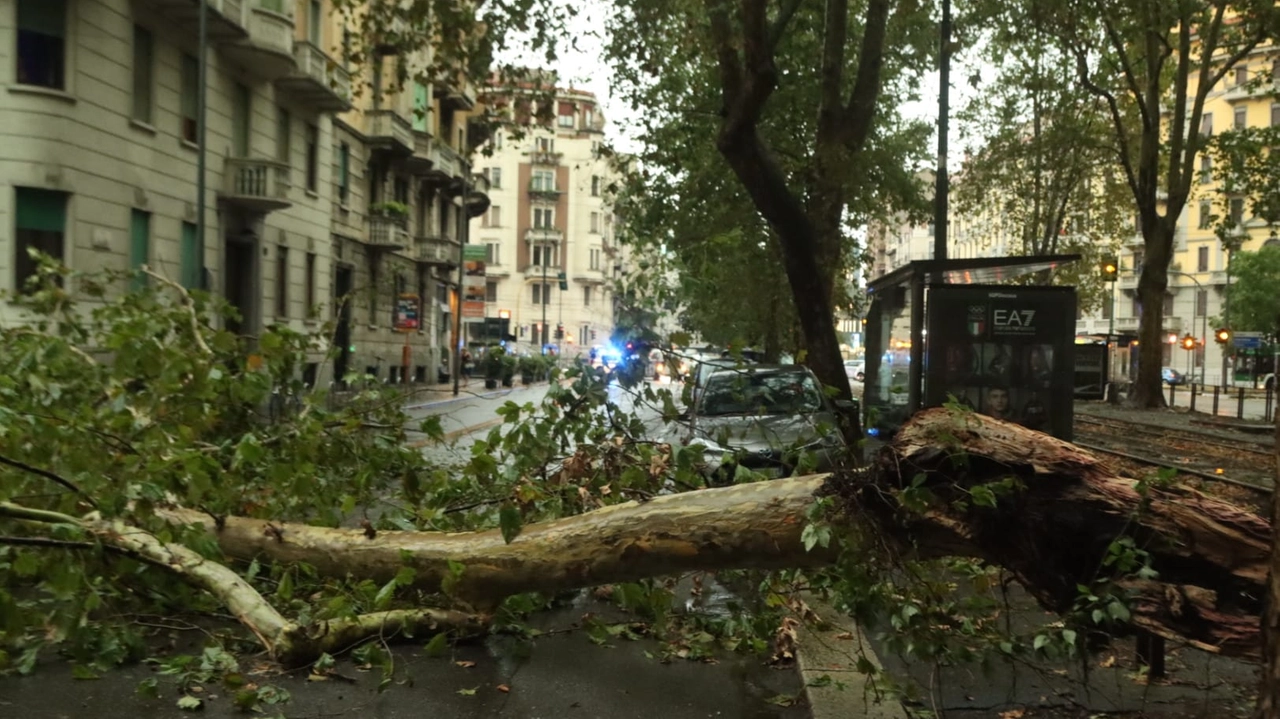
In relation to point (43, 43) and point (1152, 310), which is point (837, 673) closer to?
point (43, 43)

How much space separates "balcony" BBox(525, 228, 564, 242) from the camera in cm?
8256

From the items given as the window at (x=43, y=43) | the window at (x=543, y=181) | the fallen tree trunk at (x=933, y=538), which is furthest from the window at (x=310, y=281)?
the window at (x=543, y=181)

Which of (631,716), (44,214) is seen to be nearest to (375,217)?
(44,214)

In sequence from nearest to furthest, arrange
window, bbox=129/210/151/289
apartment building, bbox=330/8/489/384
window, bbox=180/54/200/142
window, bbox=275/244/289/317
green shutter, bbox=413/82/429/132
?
window, bbox=129/210/151/289, window, bbox=180/54/200/142, window, bbox=275/244/289/317, apartment building, bbox=330/8/489/384, green shutter, bbox=413/82/429/132

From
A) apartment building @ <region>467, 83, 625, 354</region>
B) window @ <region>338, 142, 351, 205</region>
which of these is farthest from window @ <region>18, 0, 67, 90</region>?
apartment building @ <region>467, 83, 625, 354</region>

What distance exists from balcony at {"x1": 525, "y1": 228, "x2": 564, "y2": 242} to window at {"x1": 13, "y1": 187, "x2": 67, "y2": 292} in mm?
63670

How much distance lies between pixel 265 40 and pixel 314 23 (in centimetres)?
481

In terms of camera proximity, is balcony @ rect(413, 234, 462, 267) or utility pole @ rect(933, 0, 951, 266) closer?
utility pole @ rect(933, 0, 951, 266)

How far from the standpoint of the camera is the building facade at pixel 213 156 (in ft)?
59.3

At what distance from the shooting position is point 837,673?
17.3ft

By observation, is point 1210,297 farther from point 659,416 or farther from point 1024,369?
point 659,416

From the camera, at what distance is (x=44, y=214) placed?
1828cm

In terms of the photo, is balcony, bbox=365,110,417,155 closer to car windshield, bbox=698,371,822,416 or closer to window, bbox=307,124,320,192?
window, bbox=307,124,320,192

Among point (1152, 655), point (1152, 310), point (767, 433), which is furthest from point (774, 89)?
point (1152, 310)
